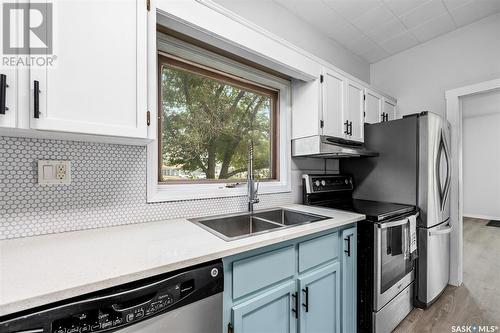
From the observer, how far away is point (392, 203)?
222 centimetres

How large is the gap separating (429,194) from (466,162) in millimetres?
5350

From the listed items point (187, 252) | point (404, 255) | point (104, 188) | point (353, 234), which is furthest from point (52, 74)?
point (404, 255)

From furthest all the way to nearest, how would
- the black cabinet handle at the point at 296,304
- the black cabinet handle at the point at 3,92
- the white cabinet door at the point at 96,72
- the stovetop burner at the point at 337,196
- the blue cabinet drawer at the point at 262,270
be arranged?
the stovetop burner at the point at 337,196 < the black cabinet handle at the point at 296,304 < the blue cabinet drawer at the point at 262,270 < the white cabinet door at the point at 96,72 < the black cabinet handle at the point at 3,92

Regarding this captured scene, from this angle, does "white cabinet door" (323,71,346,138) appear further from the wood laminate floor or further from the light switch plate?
the light switch plate

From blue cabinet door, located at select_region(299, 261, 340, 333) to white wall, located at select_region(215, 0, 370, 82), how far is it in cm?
196

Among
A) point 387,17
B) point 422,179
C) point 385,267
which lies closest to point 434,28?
point 387,17

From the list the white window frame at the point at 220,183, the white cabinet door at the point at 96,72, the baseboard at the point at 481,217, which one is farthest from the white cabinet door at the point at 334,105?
the baseboard at the point at 481,217

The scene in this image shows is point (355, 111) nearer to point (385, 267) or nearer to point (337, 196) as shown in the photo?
point (337, 196)

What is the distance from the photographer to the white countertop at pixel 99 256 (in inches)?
25.5

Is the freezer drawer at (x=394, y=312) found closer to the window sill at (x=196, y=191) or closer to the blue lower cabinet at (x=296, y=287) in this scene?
the blue lower cabinet at (x=296, y=287)

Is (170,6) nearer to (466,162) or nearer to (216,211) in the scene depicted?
(216,211)

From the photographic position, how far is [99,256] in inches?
34.2

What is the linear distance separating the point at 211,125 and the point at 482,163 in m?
6.98

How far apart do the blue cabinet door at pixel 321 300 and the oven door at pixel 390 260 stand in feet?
1.16
